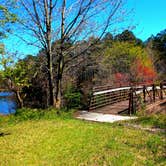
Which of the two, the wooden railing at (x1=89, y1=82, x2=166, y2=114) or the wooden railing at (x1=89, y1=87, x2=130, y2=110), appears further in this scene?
the wooden railing at (x1=89, y1=87, x2=130, y2=110)

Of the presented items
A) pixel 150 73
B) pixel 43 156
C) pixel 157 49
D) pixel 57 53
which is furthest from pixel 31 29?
pixel 157 49

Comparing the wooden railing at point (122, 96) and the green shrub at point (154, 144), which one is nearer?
the green shrub at point (154, 144)

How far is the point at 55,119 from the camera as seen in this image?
11297 millimetres

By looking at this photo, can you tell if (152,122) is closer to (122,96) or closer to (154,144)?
(154,144)

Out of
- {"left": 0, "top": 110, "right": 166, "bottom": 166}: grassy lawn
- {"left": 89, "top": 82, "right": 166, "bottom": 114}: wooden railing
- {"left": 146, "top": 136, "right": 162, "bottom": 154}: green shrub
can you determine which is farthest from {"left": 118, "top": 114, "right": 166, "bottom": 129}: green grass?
{"left": 89, "top": 82, "right": 166, "bottom": 114}: wooden railing

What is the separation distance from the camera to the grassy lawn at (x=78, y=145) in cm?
674

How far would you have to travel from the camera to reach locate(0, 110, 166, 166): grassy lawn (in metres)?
6.74

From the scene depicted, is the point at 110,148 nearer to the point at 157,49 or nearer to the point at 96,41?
the point at 96,41

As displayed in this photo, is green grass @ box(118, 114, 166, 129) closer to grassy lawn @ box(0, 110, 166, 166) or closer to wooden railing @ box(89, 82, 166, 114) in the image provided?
grassy lawn @ box(0, 110, 166, 166)

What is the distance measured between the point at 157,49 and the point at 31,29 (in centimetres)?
5174

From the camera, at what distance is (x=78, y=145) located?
7.73m

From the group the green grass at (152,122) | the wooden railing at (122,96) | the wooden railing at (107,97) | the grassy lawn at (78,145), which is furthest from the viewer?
the wooden railing at (107,97)

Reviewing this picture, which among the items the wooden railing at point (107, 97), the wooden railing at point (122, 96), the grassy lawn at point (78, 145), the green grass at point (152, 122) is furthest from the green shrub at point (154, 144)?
the wooden railing at point (107, 97)

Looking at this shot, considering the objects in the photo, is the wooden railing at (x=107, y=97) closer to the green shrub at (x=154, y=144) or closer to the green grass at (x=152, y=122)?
the green grass at (x=152, y=122)
